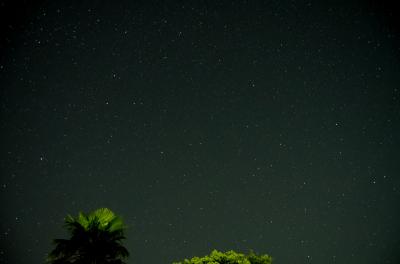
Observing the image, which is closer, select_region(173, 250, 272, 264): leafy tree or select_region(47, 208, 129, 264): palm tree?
select_region(47, 208, 129, 264): palm tree

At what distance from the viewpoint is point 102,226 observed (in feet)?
37.9

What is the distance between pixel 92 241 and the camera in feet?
36.8

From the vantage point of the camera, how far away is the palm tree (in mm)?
10852

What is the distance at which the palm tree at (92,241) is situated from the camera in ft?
35.6

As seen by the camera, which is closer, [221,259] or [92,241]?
[92,241]

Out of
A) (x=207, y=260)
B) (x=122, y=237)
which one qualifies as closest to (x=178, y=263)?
(x=207, y=260)

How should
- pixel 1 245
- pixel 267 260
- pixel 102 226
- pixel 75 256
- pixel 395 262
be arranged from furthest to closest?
pixel 1 245 < pixel 395 262 < pixel 267 260 < pixel 102 226 < pixel 75 256

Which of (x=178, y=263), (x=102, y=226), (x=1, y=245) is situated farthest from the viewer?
(x=1, y=245)

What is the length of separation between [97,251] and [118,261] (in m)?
0.66

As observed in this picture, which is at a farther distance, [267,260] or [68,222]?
[267,260]

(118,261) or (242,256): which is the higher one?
(242,256)

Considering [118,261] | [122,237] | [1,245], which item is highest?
[1,245]

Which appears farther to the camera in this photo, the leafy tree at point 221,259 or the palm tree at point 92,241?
the leafy tree at point 221,259

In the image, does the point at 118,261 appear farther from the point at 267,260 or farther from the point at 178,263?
the point at 267,260
